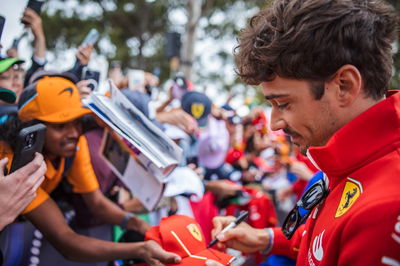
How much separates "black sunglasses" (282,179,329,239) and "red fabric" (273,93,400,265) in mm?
56

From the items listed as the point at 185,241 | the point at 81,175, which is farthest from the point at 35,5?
the point at 185,241

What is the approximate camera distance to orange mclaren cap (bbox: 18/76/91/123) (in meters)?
1.92

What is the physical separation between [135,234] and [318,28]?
1831 millimetres

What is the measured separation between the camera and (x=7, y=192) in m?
1.40

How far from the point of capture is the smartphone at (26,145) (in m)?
1.49

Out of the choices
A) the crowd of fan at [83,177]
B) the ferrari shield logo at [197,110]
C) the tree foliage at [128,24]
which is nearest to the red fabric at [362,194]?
the crowd of fan at [83,177]

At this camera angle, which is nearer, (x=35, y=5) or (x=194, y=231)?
(x=194, y=231)

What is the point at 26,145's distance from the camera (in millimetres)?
1507

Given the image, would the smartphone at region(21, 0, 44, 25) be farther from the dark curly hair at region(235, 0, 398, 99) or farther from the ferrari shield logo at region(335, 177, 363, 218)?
the ferrari shield logo at region(335, 177, 363, 218)

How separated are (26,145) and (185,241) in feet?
2.71

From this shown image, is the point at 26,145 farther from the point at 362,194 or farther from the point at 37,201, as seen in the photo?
the point at 362,194

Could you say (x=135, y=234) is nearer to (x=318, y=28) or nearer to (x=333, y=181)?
(x=333, y=181)

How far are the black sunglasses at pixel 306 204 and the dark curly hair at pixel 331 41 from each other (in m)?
0.39

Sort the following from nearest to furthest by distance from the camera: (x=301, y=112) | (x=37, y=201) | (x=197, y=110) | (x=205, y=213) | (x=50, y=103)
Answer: (x=301, y=112)
(x=37, y=201)
(x=50, y=103)
(x=205, y=213)
(x=197, y=110)
